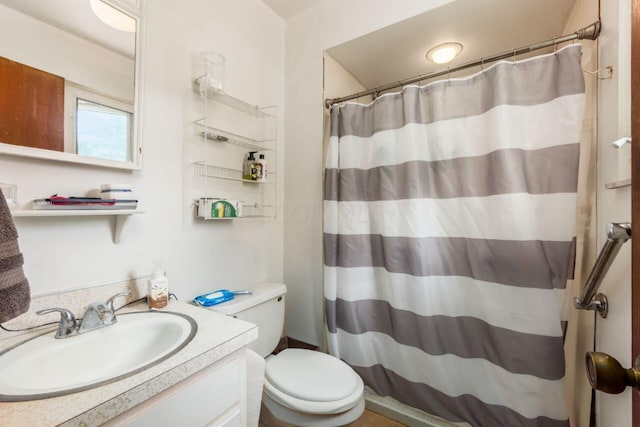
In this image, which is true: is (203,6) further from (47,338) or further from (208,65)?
(47,338)

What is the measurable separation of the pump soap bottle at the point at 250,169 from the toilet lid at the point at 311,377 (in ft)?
3.17

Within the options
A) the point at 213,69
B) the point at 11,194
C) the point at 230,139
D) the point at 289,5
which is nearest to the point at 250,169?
the point at 230,139

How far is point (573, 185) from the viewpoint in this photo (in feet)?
3.22

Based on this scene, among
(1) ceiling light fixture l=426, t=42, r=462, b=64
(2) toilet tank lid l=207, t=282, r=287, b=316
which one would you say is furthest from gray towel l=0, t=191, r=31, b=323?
(1) ceiling light fixture l=426, t=42, r=462, b=64

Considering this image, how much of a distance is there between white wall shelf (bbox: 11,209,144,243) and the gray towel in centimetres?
20

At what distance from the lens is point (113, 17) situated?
3.22 ft

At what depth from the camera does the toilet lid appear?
3.35 ft

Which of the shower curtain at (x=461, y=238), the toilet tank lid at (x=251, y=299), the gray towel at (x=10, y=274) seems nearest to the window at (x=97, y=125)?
the gray towel at (x=10, y=274)

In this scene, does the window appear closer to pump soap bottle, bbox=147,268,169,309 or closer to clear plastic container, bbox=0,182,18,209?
clear plastic container, bbox=0,182,18,209

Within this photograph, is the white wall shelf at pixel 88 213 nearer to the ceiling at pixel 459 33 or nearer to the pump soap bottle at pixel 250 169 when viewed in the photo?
the pump soap bottle at pixel 250 169

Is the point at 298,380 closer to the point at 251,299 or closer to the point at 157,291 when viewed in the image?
the point at 251,299

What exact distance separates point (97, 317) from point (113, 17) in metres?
1.10

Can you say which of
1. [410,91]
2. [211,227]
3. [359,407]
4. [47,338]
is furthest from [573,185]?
[47,338]

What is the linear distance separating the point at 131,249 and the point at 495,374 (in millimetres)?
1620
